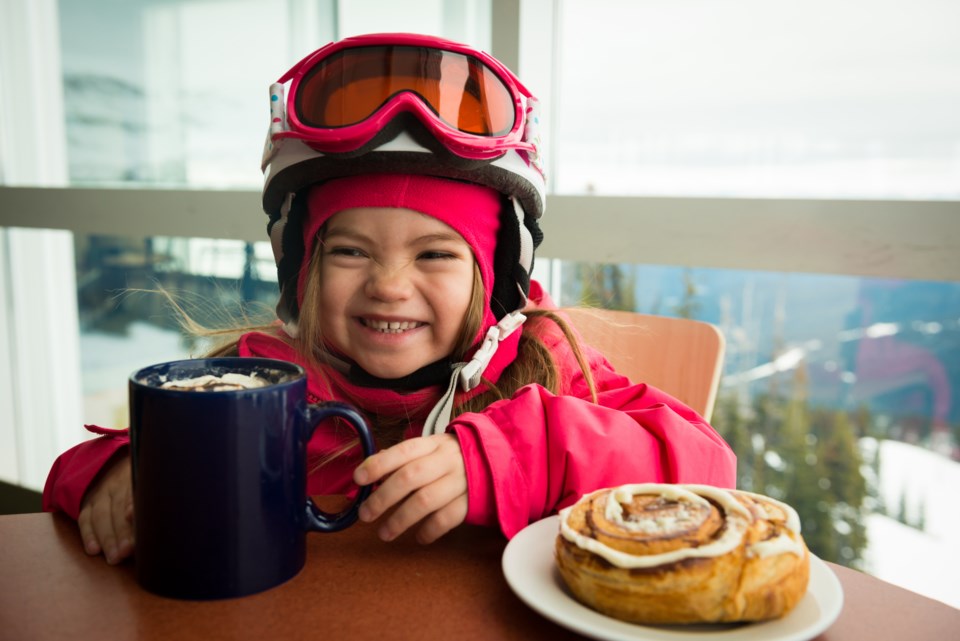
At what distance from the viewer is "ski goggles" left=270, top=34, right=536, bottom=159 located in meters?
0.96

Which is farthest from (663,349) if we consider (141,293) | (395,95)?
(141,293)

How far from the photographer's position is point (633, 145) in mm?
1822

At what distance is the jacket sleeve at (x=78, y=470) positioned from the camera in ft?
2.40

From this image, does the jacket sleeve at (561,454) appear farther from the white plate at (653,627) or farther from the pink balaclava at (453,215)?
the pink balaclava at (453,215)

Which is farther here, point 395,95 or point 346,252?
point 346,252

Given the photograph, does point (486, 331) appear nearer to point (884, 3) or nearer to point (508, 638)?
point (508, 638)

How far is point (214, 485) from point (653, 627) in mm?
313

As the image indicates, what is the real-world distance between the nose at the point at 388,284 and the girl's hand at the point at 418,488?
1.11 feet

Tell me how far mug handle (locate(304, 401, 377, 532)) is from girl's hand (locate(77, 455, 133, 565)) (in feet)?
0.49

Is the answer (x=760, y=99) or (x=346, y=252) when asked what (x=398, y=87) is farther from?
(x=760, y=99)

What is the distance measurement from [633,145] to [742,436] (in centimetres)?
76

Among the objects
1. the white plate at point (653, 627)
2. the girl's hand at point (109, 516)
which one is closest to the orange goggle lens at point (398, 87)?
the girl's hand at point (109, 516)

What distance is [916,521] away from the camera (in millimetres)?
1619

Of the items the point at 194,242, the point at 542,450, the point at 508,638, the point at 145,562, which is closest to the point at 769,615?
the point at 508,638
